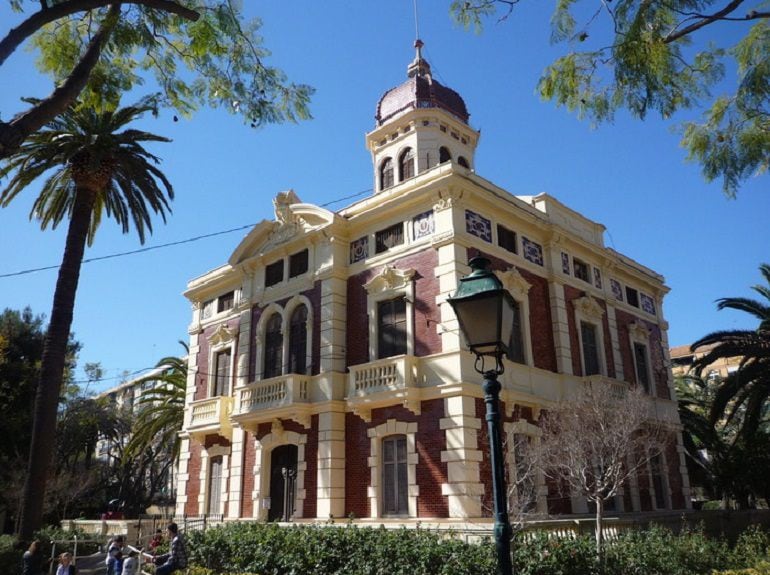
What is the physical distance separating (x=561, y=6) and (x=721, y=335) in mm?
19161

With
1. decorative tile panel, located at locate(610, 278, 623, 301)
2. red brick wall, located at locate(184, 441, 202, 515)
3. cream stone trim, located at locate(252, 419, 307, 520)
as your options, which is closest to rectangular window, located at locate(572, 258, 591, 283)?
decorative tile panel, located at locate(610, 278, 623, 301)

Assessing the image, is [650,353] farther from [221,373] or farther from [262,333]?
[221,373]

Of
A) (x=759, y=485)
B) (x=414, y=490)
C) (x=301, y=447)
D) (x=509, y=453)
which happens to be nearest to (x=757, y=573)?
(x=509, y=453)

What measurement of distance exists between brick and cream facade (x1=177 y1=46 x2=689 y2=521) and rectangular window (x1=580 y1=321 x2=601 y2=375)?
0.25 ft

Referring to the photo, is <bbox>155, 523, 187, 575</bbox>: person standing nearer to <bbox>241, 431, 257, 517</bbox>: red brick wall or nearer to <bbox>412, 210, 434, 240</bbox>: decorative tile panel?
<bbox>241, 431, 257, 517</bbox>: red brick wall

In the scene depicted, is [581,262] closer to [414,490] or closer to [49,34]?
[414,490]

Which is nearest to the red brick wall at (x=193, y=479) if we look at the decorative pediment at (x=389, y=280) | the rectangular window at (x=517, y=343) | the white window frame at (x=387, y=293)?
the white window frame at (x=387, y=293)

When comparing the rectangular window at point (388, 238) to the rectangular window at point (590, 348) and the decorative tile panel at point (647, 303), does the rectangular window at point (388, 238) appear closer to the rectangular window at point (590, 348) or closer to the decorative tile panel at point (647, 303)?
the rectangular window at point (590, 348)

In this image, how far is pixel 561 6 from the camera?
9820 mm

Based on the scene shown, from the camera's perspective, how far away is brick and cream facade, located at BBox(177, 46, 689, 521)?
1867 centimetres

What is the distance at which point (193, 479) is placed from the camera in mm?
25734

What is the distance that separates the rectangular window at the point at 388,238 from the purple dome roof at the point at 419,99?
25.1ft

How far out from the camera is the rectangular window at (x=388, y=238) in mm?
21250

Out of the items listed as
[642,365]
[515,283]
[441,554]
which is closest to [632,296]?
[642,365]
